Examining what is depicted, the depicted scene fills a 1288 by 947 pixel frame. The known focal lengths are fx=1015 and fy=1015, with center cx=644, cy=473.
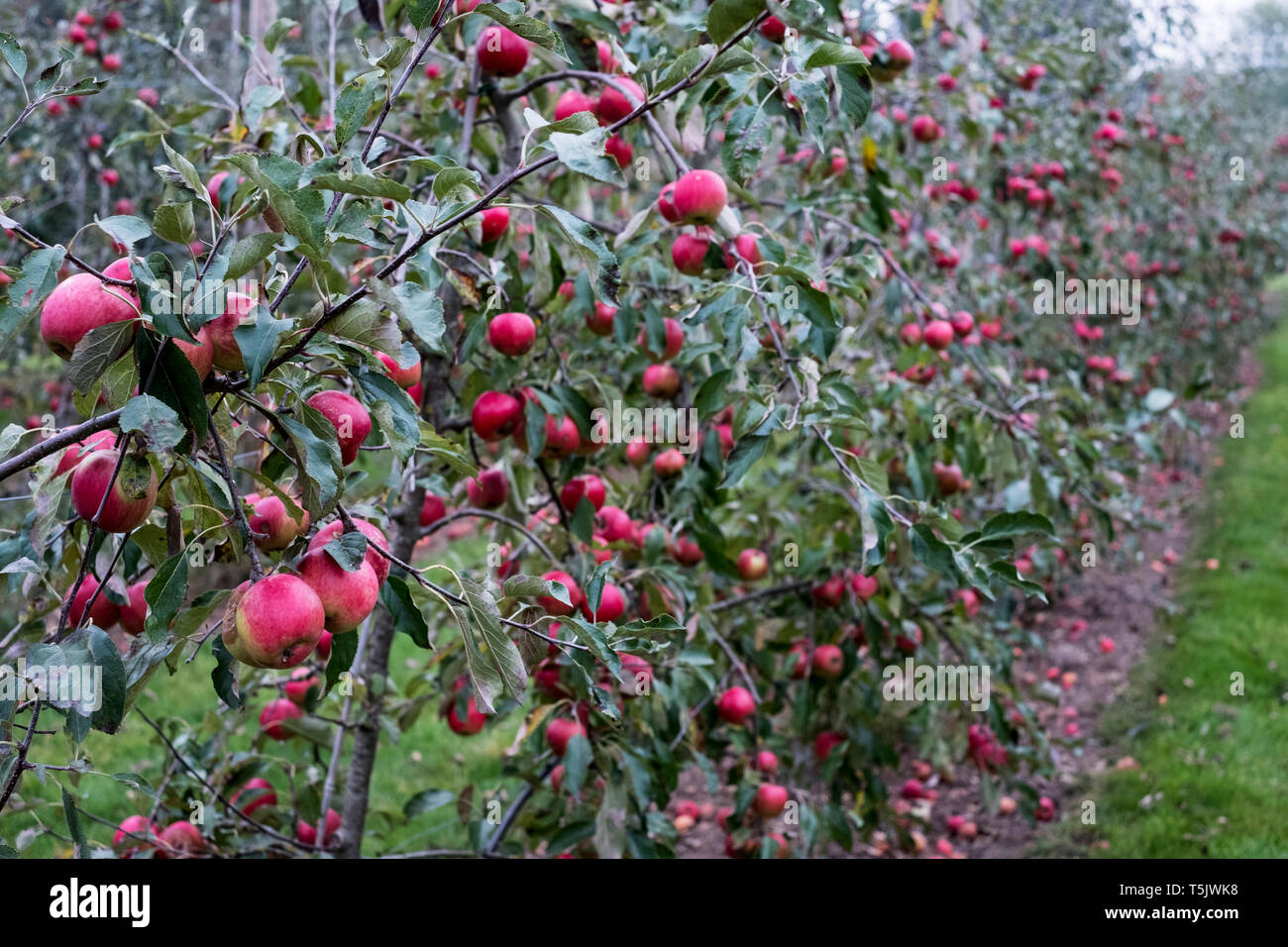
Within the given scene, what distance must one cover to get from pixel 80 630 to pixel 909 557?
6.03 feet

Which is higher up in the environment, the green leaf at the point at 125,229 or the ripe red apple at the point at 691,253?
the ripe red apple at the point at 691,253

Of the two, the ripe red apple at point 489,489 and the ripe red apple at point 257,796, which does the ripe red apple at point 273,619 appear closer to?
the ripe red apple at point 489,489

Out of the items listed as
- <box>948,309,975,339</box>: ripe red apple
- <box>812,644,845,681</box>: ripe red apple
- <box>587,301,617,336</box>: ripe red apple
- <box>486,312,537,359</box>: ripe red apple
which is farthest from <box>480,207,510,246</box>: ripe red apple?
<box>948,309,975,339</box>: ripe red apple

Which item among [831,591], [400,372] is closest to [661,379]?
[831,591]

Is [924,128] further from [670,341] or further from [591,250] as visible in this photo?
[591,250]

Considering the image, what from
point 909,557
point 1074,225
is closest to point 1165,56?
point 1074,225

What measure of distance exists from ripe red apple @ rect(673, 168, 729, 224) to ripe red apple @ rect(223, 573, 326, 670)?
891mm

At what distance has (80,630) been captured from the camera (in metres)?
1.01

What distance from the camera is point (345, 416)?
110 cm

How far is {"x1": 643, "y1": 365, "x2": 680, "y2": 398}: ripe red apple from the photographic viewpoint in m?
2.31

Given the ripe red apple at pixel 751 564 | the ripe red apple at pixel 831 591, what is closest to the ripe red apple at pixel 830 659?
the ripe red apple at pixel 831 591

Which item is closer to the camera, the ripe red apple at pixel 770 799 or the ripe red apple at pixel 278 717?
the ripe red apple at pixel 278 717

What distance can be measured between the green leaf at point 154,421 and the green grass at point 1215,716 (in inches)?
119

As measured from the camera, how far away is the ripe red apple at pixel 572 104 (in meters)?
1.86
